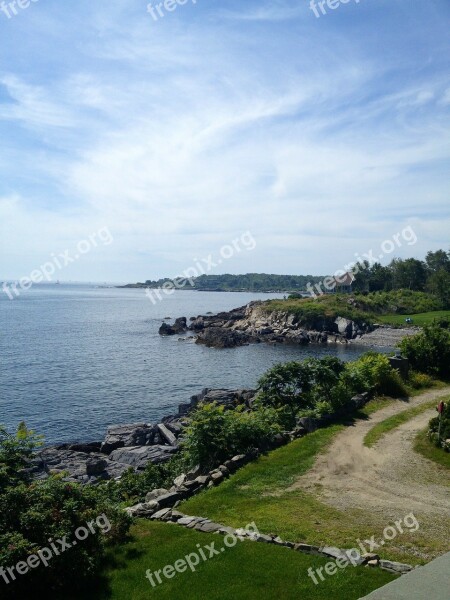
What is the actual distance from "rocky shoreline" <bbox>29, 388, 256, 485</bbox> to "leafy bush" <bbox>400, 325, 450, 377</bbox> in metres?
11.2

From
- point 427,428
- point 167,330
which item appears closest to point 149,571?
point 427,428

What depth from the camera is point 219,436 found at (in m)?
17.3

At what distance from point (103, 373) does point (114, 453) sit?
25082 mm

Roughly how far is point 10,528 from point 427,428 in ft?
52.6

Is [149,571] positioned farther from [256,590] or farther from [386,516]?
[386,516]

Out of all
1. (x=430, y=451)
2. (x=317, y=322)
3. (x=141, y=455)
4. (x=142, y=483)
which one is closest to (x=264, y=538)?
(x=142, y=483)

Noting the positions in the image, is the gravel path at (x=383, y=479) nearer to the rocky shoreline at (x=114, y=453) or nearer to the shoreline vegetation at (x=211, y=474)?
the shoreline vegetation at (x=211, y=474)

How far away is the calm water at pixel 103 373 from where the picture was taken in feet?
120

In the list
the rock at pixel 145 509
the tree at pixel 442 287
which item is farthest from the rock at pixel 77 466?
the tree at pixel 442 287

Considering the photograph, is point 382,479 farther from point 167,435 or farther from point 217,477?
point 167,435

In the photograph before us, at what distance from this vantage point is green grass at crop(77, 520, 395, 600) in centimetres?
936

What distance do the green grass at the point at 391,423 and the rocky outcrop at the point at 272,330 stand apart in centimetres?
5330

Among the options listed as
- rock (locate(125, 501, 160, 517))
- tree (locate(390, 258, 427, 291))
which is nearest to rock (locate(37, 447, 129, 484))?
rock (locate(125, 501, 160, 517))

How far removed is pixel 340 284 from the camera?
145 m
